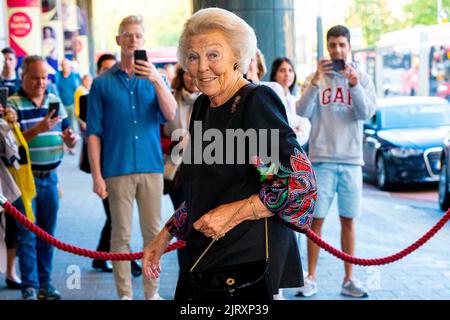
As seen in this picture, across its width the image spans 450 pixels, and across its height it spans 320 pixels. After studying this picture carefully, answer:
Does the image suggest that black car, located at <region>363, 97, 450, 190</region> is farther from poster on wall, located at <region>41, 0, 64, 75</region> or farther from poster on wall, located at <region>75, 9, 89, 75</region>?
poster on wall, located at <region>75, 9, 89, 75</region>

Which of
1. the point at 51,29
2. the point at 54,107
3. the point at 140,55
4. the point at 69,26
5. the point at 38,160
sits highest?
the point at 69,26

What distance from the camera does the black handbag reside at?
11.5 feet

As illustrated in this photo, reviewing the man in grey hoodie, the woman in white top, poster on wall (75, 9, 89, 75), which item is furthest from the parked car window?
poster on wall (75, 9, 89, 75)

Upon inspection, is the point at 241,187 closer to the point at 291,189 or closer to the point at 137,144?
the point at 291,189

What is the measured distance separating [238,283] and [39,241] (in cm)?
451

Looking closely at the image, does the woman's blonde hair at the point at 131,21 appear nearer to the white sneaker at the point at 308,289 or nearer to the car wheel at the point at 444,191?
the white sneaker at the point at 308,289

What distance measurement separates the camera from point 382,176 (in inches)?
659

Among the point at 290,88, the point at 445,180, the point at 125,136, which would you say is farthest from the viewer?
the point at 445,180

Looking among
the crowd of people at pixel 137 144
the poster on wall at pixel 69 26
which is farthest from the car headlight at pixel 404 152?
the poster on wall at pixel 69 26

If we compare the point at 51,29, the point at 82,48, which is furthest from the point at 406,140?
the point at 82,48

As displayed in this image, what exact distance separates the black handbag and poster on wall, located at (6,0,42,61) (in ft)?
63.6

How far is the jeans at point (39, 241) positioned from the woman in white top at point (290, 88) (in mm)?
2109

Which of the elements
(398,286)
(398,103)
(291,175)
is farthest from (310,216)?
(398,103)

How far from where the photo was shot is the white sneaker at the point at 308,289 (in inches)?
306
